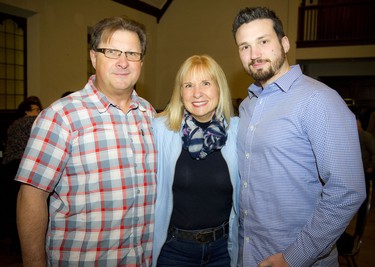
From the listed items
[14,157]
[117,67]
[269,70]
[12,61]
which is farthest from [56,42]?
[269,70]

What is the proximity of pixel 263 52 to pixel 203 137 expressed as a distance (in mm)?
568

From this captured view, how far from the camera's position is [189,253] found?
181 cm

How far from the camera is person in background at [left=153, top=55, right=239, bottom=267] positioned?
1.83 meters

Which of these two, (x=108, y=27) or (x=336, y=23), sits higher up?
(x=336, y=23)

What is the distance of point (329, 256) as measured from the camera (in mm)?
1556

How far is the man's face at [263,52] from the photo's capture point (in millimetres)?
1639

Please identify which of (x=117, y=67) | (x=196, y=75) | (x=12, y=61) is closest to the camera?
(x=117, y=67)

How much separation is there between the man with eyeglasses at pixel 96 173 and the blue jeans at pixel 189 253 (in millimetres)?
159

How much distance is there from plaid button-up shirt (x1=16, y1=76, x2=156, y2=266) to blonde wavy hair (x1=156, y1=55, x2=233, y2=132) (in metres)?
0.45

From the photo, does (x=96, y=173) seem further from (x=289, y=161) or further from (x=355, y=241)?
(x=355, y=241)

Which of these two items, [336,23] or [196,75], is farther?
[336,23]

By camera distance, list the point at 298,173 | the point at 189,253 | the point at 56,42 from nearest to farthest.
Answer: the point at 298,173 → the point at 189,253 → the point at 56,42

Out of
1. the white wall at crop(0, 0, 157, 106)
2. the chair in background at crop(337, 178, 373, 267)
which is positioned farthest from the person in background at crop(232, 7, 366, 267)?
the white wall at crop(0, 0, 157, 106)

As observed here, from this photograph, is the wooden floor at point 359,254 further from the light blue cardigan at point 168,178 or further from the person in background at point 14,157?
the light blue cardigan at point 168,178
